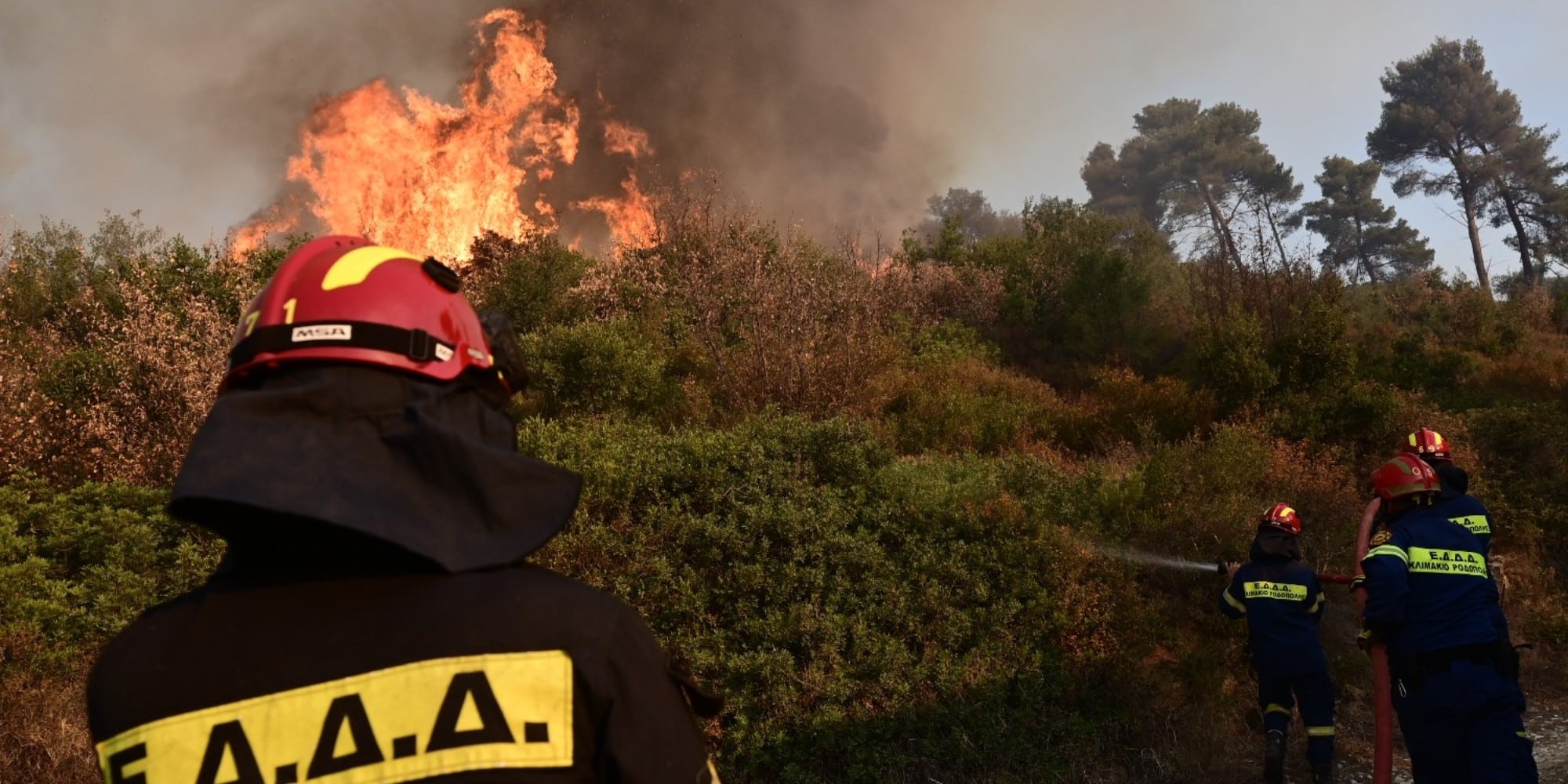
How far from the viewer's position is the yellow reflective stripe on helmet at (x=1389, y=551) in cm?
511

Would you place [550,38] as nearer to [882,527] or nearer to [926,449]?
[926,449]

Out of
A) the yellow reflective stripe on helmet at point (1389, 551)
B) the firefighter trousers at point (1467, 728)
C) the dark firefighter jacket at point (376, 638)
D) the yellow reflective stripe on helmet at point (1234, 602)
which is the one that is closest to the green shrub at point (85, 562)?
the dark firefighter jacket at point (376, 638)

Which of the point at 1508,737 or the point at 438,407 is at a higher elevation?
the point at 438,407

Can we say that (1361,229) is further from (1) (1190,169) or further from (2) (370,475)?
(2) (370,475)

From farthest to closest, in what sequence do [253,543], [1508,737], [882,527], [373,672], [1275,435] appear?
1. [1275,435]
2. [882,527]
3. [1508,737]
4. [253,543]
5. [373,672]

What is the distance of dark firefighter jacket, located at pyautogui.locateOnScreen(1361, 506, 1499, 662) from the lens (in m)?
4.98

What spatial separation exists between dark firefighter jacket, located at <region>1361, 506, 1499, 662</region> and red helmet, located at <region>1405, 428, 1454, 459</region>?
71.2 inches

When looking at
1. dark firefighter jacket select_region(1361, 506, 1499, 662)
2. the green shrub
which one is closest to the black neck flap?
dark firefighter jacket select_region(1361, 506, 1499, 662)

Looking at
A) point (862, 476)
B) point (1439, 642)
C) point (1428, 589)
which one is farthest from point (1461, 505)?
point (862, 476)

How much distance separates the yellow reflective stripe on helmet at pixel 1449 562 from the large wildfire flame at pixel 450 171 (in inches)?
675

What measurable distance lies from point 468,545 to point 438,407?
23 cm

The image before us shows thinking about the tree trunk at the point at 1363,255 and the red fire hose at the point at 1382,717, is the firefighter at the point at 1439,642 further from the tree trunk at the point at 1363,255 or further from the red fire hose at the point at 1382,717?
the tree trunk at the point at 1363,255

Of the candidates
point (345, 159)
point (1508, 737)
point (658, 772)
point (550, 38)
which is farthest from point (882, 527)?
point (550, 38)

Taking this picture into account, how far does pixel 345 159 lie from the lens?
22.1m
